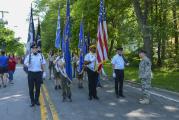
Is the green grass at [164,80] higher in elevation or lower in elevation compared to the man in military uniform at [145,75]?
lower

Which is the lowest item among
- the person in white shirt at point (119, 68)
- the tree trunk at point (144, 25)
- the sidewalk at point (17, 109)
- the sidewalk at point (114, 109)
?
the sidewalk at point (114, 109)

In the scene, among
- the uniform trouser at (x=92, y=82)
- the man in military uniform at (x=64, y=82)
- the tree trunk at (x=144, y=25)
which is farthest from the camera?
the tree trunk at (x=144, y=25)

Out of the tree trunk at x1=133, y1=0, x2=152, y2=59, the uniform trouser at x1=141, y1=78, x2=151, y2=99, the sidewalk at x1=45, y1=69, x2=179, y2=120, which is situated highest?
the tree trunk at x1=133, y1=0, x2=152, y2=59

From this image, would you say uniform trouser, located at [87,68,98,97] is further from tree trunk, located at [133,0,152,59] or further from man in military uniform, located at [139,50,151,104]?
tree trunk, located at [133,0,152,59]

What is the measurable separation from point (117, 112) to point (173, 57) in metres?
30.3

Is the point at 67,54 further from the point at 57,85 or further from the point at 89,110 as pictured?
the point at 57,85

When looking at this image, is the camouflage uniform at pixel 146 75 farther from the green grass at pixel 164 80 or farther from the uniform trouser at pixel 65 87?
the green grass at pixel 164 80

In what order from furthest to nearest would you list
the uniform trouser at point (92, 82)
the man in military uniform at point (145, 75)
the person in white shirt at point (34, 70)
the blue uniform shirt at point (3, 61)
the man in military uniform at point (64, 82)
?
the blue uniform shirt at point (3, 61), the uniform trouser at point (92, 82), the man in military uniform at point (64, 82), the man in military uniform at point (145, 75), the person in white shirt at point (34, 70)

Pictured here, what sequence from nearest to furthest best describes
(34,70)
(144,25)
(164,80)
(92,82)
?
1. (34,70)
2. (92,82)
3. (164,80)
4. (144,25)

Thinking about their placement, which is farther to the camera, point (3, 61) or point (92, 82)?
point (3, 61)

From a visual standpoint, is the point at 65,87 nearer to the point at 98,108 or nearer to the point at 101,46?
the point at 98,108

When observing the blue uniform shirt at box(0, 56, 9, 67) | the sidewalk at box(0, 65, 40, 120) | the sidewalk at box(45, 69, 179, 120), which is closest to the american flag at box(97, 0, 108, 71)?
the sidewalk at box(45, 69, 179, 120)

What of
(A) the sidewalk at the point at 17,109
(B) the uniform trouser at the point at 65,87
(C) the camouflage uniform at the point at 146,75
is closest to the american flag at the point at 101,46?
(B) the uniform trouser at the point at 65,87

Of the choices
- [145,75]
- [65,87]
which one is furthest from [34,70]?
[145,75]
